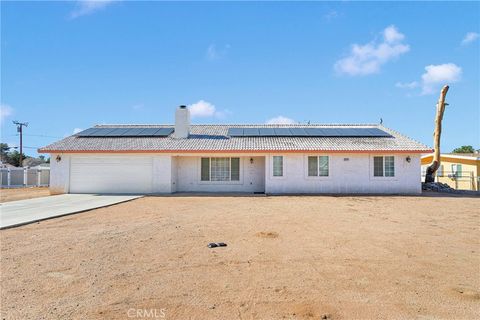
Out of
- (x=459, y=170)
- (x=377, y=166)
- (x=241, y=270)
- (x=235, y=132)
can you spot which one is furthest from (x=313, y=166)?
(x=459, y=170)

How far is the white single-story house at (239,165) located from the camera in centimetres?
1783

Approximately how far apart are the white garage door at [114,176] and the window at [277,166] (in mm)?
7225

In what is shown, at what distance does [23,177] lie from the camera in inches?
1038

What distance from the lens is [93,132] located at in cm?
2100

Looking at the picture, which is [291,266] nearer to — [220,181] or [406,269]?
[406,269]

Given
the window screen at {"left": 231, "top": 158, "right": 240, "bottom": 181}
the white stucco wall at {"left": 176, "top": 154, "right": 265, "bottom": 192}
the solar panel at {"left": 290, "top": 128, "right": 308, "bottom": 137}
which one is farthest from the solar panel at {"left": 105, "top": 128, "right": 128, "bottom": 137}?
the solar panel at {"left": 290, "top": 128, "right": 308, "bottom": 137}

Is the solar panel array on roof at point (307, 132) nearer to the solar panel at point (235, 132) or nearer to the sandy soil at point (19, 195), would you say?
the solar panel at point (235, 132)

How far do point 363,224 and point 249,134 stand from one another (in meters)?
12.1

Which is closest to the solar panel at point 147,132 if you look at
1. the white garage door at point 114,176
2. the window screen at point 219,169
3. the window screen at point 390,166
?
the white garage door at point 114,176

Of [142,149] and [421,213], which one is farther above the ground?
[142,149]

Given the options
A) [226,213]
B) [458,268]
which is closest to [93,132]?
[226,213]

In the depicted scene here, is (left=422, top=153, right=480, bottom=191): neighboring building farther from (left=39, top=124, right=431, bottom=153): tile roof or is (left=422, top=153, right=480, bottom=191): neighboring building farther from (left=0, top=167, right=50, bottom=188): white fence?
(left=0, top=167, right=50, bottom=188): white fence

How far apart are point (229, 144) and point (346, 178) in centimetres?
710

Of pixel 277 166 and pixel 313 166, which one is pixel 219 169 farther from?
pixel 313 166
